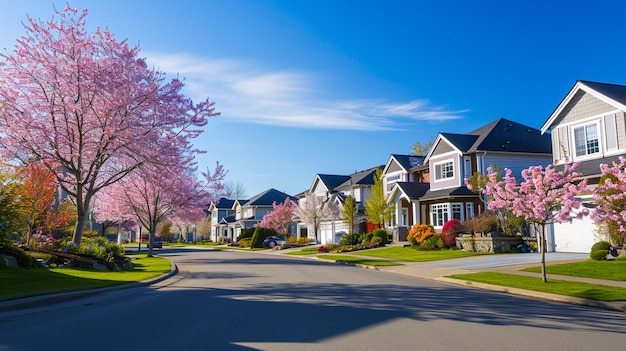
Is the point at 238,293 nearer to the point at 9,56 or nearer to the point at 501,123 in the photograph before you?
the point at 9,56

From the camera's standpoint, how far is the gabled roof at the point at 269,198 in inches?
3029

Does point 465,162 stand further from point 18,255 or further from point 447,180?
point 18,255

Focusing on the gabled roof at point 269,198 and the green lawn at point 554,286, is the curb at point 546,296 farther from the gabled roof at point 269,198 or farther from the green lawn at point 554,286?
the gabled roof at point 269,198

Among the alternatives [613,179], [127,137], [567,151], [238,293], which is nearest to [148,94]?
[127,137]

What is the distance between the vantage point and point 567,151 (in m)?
27.9

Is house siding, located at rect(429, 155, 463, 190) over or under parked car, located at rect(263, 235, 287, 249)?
over

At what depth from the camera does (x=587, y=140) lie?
26.9m

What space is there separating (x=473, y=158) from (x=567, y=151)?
372 inches

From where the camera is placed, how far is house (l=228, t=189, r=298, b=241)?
247ft

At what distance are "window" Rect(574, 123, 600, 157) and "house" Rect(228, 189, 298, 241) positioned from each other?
1996 inches

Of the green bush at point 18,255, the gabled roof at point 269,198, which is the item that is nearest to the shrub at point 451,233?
the green bush at point 18,255

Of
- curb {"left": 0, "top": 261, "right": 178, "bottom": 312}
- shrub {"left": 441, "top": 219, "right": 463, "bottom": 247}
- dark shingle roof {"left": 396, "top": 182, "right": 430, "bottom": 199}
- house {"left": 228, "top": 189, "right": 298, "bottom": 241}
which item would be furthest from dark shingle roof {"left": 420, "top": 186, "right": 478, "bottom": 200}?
house {"left": 228, "top": 189, "right": 298, "bottom": 241}

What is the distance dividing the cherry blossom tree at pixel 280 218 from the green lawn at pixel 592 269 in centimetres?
4328

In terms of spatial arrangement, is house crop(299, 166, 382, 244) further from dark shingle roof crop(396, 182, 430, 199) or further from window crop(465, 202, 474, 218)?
window crop(465, 202, 474, 218)
